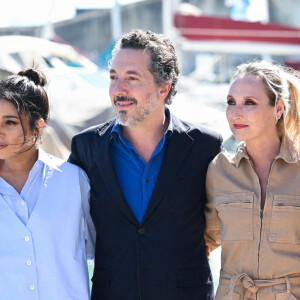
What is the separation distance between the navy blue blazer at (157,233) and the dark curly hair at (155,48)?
0.34 metres

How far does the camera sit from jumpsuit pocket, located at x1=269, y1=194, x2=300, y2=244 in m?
2.96

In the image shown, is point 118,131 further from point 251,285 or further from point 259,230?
point 251,285

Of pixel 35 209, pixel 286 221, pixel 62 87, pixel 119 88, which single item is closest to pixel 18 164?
pixel 35 209

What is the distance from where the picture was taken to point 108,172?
3.23 m

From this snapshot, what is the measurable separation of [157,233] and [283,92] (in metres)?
0.85

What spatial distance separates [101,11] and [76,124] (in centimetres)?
2480

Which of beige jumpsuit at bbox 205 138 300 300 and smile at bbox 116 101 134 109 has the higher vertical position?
smile at bbox 116 101 134 109

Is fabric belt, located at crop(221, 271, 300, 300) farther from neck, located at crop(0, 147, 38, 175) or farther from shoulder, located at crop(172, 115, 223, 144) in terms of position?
neck, located at crop(0, 147, 38, 175)

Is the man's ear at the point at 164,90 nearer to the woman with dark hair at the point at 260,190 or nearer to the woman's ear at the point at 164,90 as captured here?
the woman's ear at the point at 164,90

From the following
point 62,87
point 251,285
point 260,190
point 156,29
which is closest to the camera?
point 251,285

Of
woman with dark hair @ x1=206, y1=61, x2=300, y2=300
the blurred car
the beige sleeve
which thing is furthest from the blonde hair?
the blurred car

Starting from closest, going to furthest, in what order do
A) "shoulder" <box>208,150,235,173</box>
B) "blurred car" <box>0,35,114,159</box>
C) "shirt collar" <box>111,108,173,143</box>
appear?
"shoulder" <box>208,150,235,173</box> → "shirt collar" <box>111,108,173,143</box> → "blurred car" <box>0,35,114,159</box>

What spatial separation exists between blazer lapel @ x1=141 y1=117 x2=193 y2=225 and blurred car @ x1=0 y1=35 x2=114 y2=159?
6.17 ft

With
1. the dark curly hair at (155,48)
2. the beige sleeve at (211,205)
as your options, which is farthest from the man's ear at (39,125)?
the beige sleeve at (211,205)
